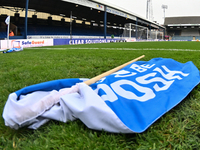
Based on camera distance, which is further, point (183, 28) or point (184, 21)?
point (184, 21)

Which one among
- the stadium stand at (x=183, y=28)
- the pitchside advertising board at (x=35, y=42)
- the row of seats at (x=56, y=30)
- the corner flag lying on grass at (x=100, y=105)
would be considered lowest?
the corner flag lying on grass at (x=100, y=105)

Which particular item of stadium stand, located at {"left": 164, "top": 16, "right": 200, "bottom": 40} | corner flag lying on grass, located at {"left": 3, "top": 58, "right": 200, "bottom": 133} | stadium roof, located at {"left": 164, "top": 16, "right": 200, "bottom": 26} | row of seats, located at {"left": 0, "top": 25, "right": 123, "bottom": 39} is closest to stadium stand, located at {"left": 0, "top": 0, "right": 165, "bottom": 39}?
row of seats, located at {"left": 0, "top": 25, "right": 123, "bottom": 39}

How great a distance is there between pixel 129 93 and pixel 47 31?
93.4 feet

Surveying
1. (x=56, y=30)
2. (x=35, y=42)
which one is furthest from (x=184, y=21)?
(x=35, y=42)

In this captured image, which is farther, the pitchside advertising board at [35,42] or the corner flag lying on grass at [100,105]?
the pitchside advertising board at [35,42]

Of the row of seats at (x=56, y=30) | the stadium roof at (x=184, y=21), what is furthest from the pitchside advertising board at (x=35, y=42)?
the stadium roof at (x=184, y=21)

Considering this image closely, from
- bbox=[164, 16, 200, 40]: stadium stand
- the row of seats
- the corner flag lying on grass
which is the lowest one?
the corner flag lying on grass

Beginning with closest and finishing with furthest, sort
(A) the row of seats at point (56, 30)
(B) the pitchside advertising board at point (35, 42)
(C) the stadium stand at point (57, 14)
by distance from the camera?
(B) the pitchside advertising board at point (35, 42) → (C) the stadium stand at point (57, 14) → (A) the row of seats at point (56, 30)

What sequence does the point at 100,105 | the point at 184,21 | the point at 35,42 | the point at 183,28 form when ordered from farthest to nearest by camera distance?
the point at 184,21
the point at 183,28
the point at 35,42
the point at 100,105

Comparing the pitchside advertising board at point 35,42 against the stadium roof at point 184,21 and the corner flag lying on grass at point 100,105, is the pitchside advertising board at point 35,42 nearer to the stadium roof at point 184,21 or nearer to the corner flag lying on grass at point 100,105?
the corner flag lying on grass at point 100,105

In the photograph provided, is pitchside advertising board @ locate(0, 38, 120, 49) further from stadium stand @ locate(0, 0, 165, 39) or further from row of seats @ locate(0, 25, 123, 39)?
row of seats @ locate(0, 25, 123, 39)

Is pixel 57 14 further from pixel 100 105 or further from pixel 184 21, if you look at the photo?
pixel 184 21

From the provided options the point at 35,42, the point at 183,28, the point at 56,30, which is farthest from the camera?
the point at 183,28

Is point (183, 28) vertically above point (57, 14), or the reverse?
point (183, 28)
